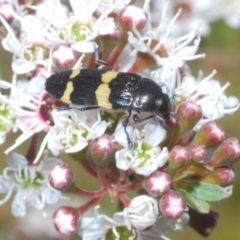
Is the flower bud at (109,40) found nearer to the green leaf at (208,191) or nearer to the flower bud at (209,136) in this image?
the flower bud at (209,136)

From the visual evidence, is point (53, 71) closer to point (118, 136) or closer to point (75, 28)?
point (75, 28)

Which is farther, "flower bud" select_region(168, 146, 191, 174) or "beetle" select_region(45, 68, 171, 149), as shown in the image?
"beetle" select_region(45, 68, 171, 149)

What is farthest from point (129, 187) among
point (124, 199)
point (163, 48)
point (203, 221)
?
point (163, 48)

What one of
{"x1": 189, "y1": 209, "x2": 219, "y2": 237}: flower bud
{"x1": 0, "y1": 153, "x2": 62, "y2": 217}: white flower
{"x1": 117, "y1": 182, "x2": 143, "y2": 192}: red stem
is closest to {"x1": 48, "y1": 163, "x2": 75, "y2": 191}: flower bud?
{"x1": 117, "y1": 182, "x2": 143, "y2": 192}: red stem

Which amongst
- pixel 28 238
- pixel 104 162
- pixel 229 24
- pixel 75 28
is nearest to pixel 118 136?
pixel 104 162

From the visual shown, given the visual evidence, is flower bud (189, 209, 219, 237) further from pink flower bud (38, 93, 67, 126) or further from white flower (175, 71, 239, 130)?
pink flower bud (38, 93, 67, 126)

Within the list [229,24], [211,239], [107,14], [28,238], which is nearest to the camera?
[107,14]
